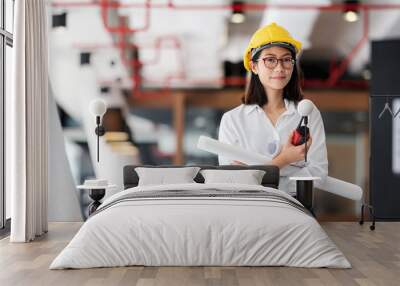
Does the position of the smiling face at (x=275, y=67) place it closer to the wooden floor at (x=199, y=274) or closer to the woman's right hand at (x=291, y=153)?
the woman's right hand at (x=291, y=153)

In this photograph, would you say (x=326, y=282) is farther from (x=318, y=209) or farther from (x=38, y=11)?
(x=38, y=11)

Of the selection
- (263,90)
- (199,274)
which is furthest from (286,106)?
(199,274)

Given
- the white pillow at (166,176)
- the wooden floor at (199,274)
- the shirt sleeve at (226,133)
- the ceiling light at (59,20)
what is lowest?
the wooden floor at (199,274)

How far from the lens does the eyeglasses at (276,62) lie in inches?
266

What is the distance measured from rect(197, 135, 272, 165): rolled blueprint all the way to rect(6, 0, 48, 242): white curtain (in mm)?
1722

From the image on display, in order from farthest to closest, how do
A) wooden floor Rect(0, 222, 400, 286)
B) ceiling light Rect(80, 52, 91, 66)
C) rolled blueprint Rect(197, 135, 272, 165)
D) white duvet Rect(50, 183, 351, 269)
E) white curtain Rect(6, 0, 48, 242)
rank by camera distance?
ceiling light Rect(80, 52, 91, 66)
rolled blueprint Rect(197, 135, 272, 165)
white curtain Rect(6, 0, 48, 242)
white duvet Rect(50, 183, 351, 269)
wooden floor Rect(0, 222, 400, 286)

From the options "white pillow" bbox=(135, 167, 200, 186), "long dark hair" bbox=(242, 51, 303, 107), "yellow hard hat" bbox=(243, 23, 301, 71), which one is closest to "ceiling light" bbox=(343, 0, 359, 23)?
"yellow hard hat" bbox=(243, 23, 301, 71)

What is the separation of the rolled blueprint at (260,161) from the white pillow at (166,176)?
1.60 feet

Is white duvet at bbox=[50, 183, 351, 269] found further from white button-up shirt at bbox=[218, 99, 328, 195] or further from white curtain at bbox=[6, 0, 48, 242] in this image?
white button-up shirt at bbox=[218, 99, 328, 195]

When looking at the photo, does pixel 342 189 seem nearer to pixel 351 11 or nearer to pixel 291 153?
pixel 291 153

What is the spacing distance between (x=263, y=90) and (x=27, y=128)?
249cm

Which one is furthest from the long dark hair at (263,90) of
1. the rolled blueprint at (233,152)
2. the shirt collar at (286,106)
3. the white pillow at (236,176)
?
the white pillow at (236,176)

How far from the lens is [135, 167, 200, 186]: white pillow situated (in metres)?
6.26

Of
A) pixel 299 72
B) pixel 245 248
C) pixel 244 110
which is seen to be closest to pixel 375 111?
pixel 299 72
